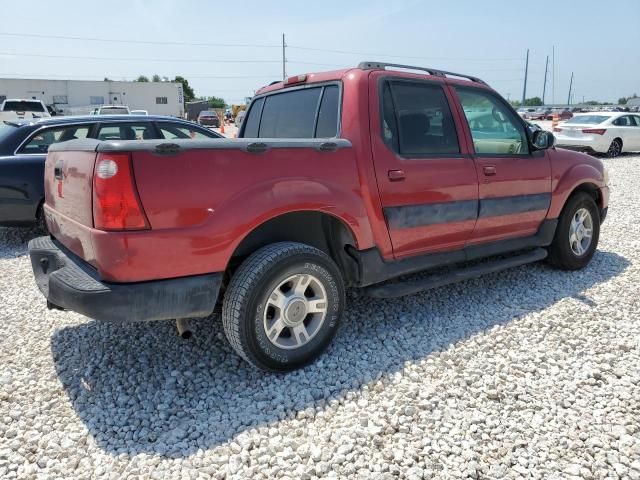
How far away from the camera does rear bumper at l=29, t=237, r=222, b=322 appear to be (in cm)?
247

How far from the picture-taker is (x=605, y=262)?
523 cm

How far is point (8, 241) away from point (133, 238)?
200 inches

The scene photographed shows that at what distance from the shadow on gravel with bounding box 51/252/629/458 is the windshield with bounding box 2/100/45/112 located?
78.9 ft

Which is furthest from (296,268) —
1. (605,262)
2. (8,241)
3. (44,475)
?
(8,241)

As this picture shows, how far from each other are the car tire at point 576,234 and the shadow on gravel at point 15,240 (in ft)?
19.7

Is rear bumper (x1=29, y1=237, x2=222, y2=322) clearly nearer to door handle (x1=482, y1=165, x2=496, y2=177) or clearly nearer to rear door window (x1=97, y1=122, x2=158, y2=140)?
door handle (x1=482, y1=165, x2=496, y2=177)

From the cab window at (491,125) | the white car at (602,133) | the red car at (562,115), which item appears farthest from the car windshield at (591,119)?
the red car at (562,115)

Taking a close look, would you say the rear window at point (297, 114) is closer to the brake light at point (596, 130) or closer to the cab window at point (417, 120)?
the cab window at point (417, 120)

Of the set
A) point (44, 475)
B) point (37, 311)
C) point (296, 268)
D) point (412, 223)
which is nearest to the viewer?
point (44, 475)

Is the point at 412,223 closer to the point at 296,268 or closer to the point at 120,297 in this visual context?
the point at 296,268

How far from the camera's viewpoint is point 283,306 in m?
2.93

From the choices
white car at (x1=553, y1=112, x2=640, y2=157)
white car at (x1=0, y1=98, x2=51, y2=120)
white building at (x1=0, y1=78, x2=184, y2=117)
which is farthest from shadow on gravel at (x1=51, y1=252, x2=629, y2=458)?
white building at (x1=0, y1=78, x2=184, y2=117)

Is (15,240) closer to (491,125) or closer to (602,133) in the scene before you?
(491,125)

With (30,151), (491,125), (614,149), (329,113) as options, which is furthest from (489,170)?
(614,149)
